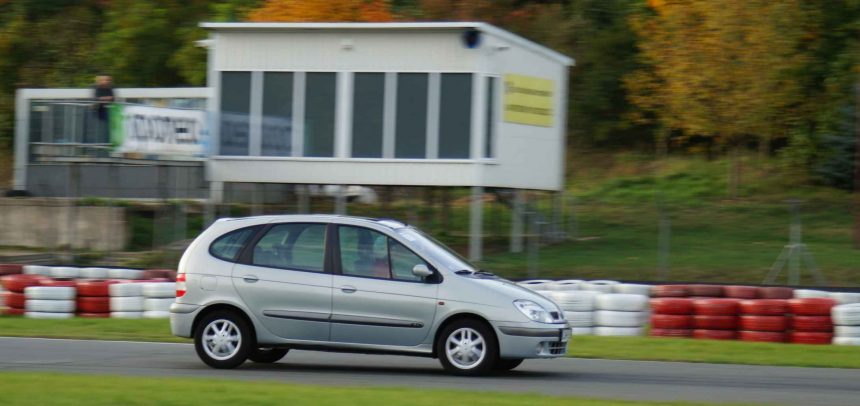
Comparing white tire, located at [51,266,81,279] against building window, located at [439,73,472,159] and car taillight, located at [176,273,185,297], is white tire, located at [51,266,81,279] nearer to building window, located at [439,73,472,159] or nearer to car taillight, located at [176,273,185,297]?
car taillight, located at [176,273,185,297]

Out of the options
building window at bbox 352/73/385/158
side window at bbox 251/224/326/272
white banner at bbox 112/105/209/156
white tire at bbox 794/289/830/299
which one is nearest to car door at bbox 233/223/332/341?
side window at bbox 251/224/326/272

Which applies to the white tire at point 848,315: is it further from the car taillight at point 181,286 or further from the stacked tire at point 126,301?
the stacked tire at point 126,301

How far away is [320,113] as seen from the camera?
98.4ft

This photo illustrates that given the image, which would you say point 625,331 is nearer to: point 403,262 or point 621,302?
point 621,302

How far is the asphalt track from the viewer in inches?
457

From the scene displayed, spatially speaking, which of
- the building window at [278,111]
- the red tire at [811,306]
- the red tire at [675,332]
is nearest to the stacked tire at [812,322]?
the red tire at [811,306]

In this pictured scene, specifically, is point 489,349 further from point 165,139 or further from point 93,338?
point 165,139

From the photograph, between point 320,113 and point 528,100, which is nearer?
point 320,113

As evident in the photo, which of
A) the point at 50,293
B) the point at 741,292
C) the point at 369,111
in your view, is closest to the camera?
the point at 741,292

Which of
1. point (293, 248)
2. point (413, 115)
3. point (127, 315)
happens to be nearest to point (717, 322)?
point (293, 248)

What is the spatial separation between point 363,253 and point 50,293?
315 inches

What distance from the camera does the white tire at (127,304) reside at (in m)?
19.2

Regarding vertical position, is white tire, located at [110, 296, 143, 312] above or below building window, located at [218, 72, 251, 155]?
below

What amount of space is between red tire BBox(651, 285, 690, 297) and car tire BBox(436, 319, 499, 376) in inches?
264
